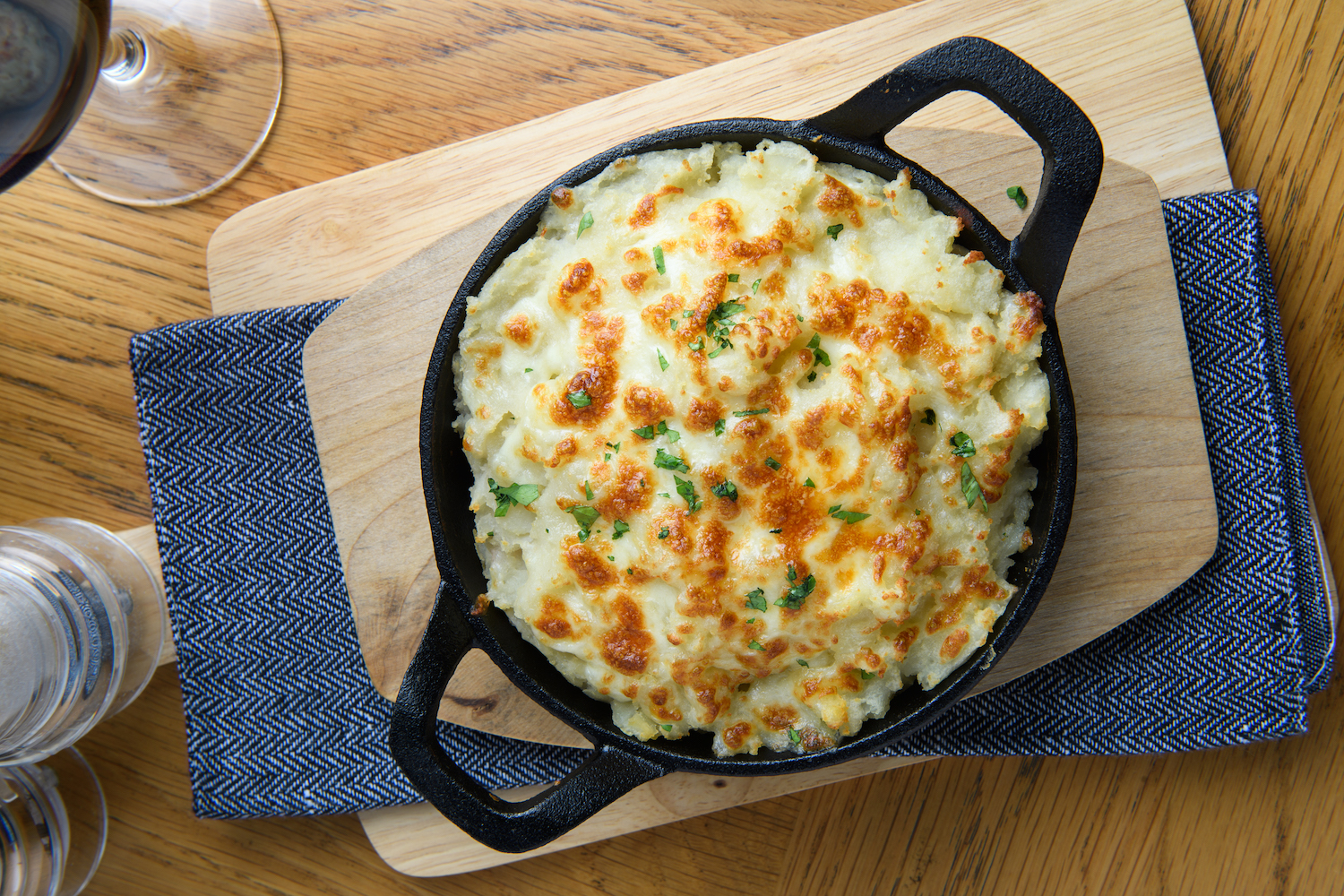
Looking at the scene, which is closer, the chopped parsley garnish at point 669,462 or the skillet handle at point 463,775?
the chopped parsley garnish at point 669,462

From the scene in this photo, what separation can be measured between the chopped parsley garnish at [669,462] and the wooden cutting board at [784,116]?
3.59ft

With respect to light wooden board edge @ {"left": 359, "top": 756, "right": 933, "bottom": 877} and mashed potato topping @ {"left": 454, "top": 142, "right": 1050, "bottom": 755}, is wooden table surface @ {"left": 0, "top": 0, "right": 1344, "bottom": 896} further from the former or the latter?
mashed potato topping @ {"left": 454, "top": 142, "right": 1050, "bottom": 755}

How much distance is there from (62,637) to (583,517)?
2.16 meters

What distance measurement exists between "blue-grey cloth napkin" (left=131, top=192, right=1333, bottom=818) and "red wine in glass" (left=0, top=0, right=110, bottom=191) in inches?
36.4

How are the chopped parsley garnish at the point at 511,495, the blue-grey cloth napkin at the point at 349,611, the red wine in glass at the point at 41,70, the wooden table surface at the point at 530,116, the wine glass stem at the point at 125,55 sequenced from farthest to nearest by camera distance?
the wine glass stem at the point at 125,55 → the wooden table surface at the point at 530,116 → the blue-grey cloth napkin at the point at 349,611 → the chopped parsley garnish at the point at 511,495 → the red wine in glass at the point at 41,70

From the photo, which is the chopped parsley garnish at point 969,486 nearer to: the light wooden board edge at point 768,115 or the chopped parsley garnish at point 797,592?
the chopped parsley garnish at point 797,592

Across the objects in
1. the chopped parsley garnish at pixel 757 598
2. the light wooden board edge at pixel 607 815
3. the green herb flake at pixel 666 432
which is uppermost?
the green herb flake at pixel 666 432

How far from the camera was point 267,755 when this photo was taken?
3328 mm

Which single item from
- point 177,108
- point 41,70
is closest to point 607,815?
point 41,70

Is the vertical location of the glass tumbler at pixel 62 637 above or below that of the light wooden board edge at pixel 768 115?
below

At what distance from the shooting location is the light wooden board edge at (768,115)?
303cm

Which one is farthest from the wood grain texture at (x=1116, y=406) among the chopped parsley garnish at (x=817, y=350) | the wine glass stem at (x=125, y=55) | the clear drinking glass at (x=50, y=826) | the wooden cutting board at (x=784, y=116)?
the clear drinking glass at (x=50, y=826)

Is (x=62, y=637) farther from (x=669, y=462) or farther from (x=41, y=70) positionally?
(x=669, y=462)

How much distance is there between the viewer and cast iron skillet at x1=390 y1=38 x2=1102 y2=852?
2.41 meters
